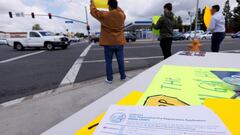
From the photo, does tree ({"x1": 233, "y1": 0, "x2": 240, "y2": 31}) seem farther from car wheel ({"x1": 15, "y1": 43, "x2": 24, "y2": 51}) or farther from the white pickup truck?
car wheel ({"x1": 15, "y1": 43, "x2": 24, "y2": 51})

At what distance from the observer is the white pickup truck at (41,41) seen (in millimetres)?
16141

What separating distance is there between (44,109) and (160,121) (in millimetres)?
2773

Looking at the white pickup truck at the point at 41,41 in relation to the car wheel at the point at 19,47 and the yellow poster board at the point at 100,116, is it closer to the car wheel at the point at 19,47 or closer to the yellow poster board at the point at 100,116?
the car wheel at the point at 19,47

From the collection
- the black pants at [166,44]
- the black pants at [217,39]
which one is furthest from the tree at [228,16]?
the black pants at [166,44]

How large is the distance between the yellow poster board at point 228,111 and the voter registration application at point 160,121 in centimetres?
2

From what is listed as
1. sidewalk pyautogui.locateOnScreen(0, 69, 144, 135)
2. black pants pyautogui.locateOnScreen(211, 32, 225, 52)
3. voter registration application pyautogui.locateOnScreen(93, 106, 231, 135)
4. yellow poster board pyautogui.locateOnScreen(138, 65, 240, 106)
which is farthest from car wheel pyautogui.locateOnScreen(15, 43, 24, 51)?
voter registration application pyautogui.locateOnScreen(93, 106, 231, 135)

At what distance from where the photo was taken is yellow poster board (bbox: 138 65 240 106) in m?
0.75

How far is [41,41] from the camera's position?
16266 mm

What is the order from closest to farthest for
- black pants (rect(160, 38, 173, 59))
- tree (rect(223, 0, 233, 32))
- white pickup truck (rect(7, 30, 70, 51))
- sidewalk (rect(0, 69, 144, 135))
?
sidewalk (rect(0, 69, 144, 135))
black pants (rect(160, 38, 173, 59))
white pickup truck (rect(7, 30, 70, 51))
tree (rect(223, 0, 233, 32))

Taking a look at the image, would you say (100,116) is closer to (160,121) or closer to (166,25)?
(160,121)

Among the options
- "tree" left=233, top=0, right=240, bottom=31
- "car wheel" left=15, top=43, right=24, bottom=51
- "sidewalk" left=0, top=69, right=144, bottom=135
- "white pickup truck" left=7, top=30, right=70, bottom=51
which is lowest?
"sidewalk" left=0, top=69, right=144, bottom=135

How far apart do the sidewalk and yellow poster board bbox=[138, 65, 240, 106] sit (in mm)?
1881

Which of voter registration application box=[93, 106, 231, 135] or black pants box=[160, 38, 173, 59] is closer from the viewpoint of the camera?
voter registration application box=[93, 106, 231, 135]

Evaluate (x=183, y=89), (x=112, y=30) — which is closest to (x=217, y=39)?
(x=112, y=30)
